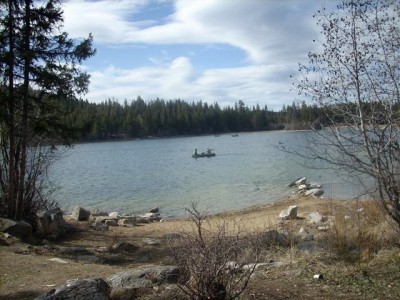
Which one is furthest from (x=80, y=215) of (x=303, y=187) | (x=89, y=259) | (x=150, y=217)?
(x=303, y=187)

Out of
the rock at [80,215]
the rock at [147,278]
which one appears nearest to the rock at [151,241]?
the rock at [80,215]

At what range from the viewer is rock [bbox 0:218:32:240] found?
10.4m

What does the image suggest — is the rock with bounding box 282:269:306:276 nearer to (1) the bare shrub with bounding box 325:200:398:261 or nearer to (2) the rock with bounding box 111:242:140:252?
(1) the bare shrub with bounding box 325:200:398:261

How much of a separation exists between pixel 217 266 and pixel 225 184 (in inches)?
1015

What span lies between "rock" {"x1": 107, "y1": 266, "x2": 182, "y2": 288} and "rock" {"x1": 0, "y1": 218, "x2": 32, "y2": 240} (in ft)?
17.9

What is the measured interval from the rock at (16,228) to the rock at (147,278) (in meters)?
5.47

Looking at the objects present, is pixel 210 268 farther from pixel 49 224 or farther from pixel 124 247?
pixel 49 224

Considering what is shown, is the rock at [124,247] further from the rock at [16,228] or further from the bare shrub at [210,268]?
the bare shrub at [210,268]

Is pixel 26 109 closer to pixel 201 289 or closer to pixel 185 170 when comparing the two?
pixel 201 289

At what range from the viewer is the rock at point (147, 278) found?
5.49 m

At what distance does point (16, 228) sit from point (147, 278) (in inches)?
239

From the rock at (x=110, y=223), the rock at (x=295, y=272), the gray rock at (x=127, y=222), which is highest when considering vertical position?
the rock at (x=295, y=272)

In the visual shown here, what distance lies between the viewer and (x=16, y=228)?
10.5 m

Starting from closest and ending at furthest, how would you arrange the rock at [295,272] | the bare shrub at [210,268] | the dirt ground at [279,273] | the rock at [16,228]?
the bare shrub at [210,268], the dirt ground at [279,273], the rock at [295,272], the rock at [16,228]
